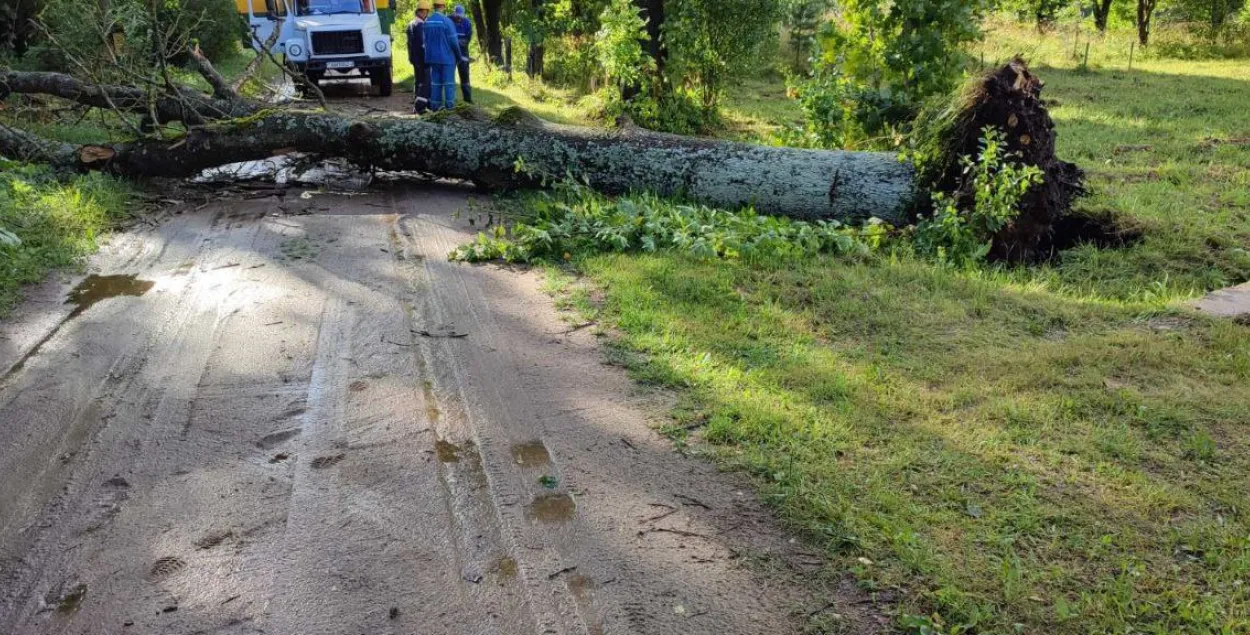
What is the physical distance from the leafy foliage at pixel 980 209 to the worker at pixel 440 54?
8.88 metres

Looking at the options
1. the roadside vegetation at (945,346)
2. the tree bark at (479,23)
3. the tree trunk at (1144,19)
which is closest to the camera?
the roadside vegetation at (945,346)

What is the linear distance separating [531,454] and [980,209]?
4356 mm

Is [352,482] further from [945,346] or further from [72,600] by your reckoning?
[945,346]

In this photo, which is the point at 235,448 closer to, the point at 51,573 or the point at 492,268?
the point at 51,573

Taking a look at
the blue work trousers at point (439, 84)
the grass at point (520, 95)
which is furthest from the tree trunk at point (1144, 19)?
the blue work trousers at point (439, 84)

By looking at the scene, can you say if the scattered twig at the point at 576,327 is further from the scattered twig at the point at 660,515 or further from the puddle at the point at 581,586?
the puddle at the point at 581,586

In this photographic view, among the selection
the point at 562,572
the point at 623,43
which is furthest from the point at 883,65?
the point at 562,572

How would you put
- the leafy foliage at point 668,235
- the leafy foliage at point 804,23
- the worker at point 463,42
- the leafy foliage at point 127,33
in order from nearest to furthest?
the leafy foliage at point 668,235, the leafy foliage at point 127,33, the worker at point 463,42, the leafy foliage at point 804,23

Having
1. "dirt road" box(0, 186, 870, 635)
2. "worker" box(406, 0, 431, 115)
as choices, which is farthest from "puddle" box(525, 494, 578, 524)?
"worker" box(406, 0, 431, 115)

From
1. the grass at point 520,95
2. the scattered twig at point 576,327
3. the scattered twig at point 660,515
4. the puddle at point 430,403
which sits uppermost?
the grass at point 520,95

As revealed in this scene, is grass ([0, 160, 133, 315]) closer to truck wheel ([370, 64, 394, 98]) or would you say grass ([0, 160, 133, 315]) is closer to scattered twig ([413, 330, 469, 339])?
scattered twig ([413, 330, 469, 339])

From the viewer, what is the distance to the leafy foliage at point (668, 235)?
270 inches

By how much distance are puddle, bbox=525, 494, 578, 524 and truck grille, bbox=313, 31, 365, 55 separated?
16374 millimetres

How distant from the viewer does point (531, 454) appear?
419 centimetres
